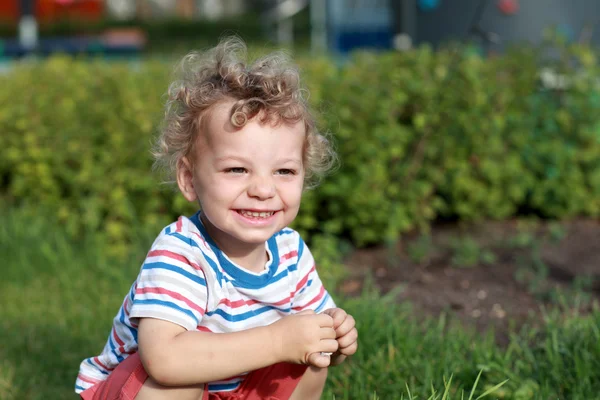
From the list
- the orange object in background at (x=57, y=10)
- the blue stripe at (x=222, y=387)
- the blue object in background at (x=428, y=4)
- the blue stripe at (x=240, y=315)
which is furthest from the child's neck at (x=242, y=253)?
the orange object in background at (x=57, y=10)

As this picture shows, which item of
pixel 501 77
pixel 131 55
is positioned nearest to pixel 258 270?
pixel 501 77

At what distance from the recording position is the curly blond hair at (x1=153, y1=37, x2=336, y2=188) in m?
2.11

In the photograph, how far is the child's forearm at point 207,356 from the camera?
1.96 meters

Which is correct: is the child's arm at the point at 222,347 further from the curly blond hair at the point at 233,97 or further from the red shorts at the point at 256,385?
the curly blond hair at the point at 233,97

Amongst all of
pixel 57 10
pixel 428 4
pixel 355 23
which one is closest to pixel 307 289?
pixel 428 4

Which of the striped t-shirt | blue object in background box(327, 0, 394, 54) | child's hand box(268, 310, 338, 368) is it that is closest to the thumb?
child's hand box(268, 310, 338, 368)

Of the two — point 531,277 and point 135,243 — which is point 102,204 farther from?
point 531,277

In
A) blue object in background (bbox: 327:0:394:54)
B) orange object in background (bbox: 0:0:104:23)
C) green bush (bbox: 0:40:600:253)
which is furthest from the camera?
orange object in background (bbox: 0:0:104:23)

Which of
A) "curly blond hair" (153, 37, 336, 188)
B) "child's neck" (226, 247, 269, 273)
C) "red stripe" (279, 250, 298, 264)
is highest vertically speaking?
"curly blond hair" (153, 37, 336, 188)

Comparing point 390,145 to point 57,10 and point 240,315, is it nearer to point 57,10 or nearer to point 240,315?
point 240,315

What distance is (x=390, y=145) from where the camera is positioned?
4.38m

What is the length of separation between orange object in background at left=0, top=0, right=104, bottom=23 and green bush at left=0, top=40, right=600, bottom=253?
19.0 meters

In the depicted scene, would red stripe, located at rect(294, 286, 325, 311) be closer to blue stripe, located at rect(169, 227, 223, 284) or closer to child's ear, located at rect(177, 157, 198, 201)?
blue stripe, located at rect(169, 227, 223, 284)

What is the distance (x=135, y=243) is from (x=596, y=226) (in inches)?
102
